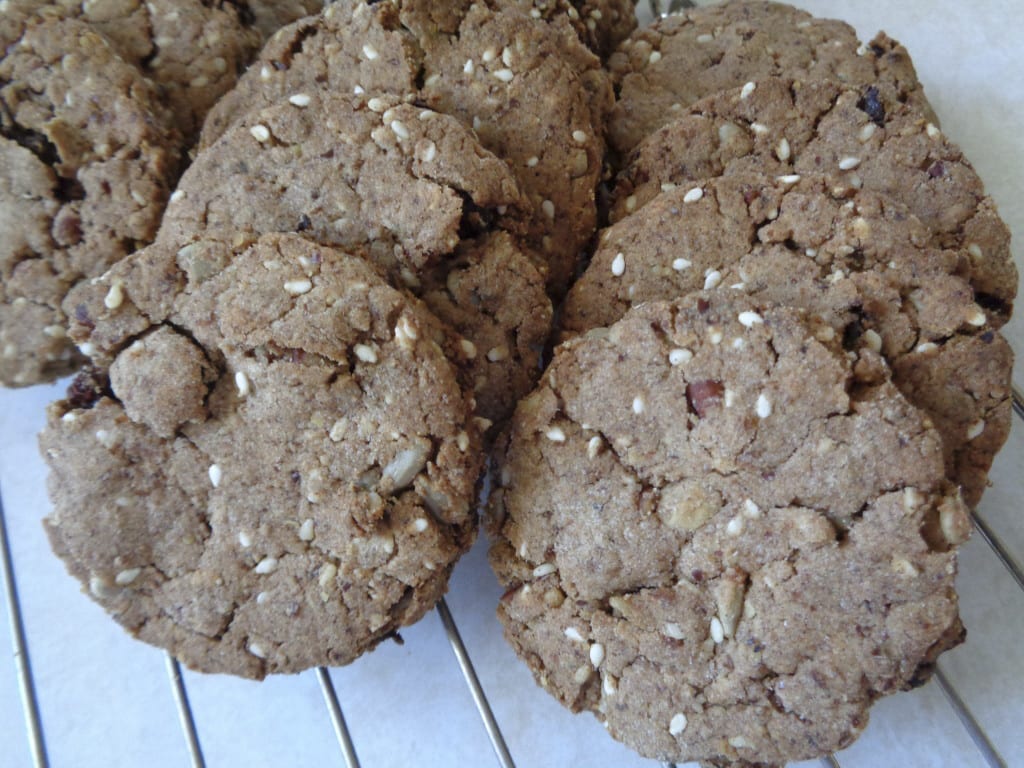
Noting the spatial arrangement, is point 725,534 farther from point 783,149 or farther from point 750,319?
point 783,149

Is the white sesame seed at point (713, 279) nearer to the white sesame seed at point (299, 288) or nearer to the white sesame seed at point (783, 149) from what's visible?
the white sesame seed at point (783, 149)

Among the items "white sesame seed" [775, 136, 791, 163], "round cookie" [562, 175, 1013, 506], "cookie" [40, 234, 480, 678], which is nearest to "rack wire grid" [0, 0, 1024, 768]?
"cookie" [40, 234, 480, 678]

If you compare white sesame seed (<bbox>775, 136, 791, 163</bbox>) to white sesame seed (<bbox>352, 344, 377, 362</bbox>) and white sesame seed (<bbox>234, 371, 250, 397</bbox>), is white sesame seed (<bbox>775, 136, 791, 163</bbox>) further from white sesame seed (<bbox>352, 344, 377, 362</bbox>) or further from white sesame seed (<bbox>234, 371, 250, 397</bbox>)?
white sesame seed (<bbox>234, 371, 250, 397</bbox>)

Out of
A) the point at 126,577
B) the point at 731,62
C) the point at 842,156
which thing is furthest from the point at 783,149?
the point at 126,577

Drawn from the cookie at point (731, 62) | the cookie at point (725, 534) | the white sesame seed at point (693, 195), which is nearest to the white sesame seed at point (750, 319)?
the cookie at point (725, 534)

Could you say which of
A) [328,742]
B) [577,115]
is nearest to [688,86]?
[577,115]

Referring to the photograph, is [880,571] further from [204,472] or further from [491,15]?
[491,15]
